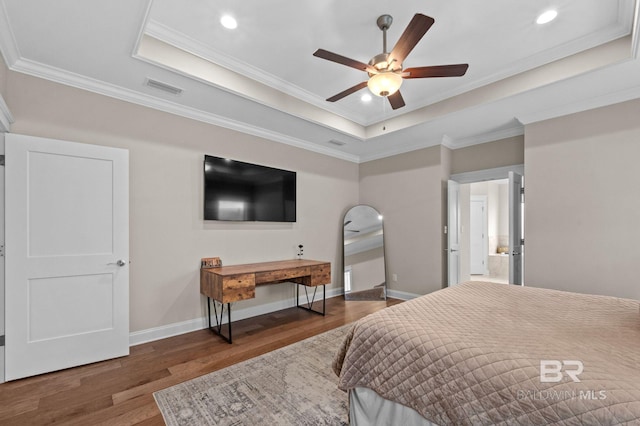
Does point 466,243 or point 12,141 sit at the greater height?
point 12,141

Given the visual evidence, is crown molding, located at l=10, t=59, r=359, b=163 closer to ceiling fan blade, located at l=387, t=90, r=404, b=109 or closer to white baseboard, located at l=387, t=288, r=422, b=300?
ceiling fan blade, located at l=387, t=90, r=404, b=109

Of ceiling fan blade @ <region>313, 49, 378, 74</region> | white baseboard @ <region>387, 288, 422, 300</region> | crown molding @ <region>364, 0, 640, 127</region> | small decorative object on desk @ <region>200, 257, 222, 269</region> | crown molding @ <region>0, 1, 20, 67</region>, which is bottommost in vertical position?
white baseboard @ <region>387, 288, 422, 300</region>

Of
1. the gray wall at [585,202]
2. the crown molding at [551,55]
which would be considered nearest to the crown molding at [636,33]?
the crown molding at [551,55]

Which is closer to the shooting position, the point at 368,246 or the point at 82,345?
the point at 82,345

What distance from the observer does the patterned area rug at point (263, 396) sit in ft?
6.06

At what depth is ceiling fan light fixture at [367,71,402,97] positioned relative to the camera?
7.35 ft

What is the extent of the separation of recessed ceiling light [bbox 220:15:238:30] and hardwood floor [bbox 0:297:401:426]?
9.65ft

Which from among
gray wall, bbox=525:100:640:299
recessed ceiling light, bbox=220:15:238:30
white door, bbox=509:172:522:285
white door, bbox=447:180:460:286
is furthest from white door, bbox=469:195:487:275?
recessed ceiling light, bbox=220:15:238:30

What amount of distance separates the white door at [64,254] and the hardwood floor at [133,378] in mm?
193

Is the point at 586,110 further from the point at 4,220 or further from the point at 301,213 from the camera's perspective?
the point at 4,220

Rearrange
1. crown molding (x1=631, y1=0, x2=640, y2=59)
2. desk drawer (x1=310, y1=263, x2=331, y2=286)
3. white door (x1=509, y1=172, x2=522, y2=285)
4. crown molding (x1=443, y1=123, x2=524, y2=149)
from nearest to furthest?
crown molding (x1=631, y1=0, x2=640, y2=59)
white door (x1=509, y1=172, x2=522, y2=285)
desk drawer (x1=310, y1=263, x2=331, y2=286)
crown molding (x1=443, y1=123, x2=524, y2=149)

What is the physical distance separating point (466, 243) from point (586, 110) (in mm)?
3417

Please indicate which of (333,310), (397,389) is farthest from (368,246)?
(397,389)

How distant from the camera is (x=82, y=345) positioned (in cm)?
257
